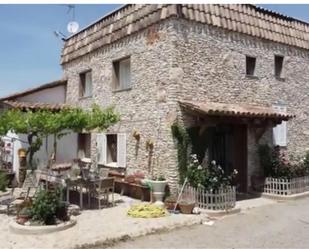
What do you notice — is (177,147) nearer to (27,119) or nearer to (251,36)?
(27,119)

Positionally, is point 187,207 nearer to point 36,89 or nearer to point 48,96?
point 36,89

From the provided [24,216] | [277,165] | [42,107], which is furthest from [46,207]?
[42,107]

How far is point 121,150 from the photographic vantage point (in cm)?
1470

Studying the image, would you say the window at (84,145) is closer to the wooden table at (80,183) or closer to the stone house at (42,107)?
the stone house at (42,107)

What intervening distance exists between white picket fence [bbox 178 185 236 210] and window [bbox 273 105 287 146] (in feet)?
16.6

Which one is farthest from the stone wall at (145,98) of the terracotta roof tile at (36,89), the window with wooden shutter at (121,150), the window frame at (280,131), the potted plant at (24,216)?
the window frame at (280,131)

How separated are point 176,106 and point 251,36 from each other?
15.6 ft

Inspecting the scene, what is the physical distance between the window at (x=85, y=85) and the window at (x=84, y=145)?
1934mm

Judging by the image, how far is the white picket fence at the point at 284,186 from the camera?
1362 centimetres

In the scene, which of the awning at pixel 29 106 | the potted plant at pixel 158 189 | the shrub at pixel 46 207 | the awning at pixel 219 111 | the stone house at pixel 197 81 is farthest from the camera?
the awning at pixel 29 106

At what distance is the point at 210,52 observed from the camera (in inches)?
530

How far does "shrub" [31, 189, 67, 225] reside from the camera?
9016 mm

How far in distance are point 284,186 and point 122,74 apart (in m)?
7.60

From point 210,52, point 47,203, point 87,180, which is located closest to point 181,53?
point 210,52
